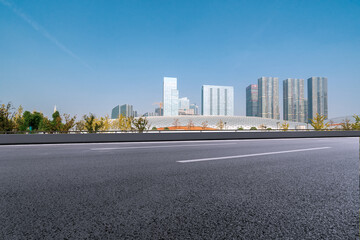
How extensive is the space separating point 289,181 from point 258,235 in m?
2.34

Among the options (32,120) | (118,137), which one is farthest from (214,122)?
(118,137)

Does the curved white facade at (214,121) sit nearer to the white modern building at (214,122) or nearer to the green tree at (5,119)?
the white modern building at (214,122)

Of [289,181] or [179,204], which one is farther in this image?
[289,181]

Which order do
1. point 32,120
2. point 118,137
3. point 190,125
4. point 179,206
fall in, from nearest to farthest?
point 179,206 → point 118,137 → point 32,120 → point 190,125

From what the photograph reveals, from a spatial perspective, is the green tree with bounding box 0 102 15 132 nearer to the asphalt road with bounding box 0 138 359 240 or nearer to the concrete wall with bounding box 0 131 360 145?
the concrete wall with bounding box 0 131 360 145

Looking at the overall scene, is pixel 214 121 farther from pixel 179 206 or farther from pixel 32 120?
pixel 179 206

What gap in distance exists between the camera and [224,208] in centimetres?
234

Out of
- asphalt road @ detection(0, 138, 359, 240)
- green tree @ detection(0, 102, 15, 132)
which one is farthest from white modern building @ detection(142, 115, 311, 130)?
asphalt road @ detection(0, 138, 359, 240)

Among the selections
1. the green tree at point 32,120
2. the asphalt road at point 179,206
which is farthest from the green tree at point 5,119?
the green tree at point 32,120

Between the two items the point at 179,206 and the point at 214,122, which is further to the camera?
the point at 214,122

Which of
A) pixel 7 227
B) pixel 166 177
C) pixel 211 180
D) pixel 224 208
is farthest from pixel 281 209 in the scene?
pixel 7 227

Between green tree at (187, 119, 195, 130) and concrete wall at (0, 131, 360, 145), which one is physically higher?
green tree at (187, 119, 195, 130)

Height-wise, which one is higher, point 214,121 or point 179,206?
point 214,121

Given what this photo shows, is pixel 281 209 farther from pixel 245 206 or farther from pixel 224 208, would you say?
pixel 224 208
